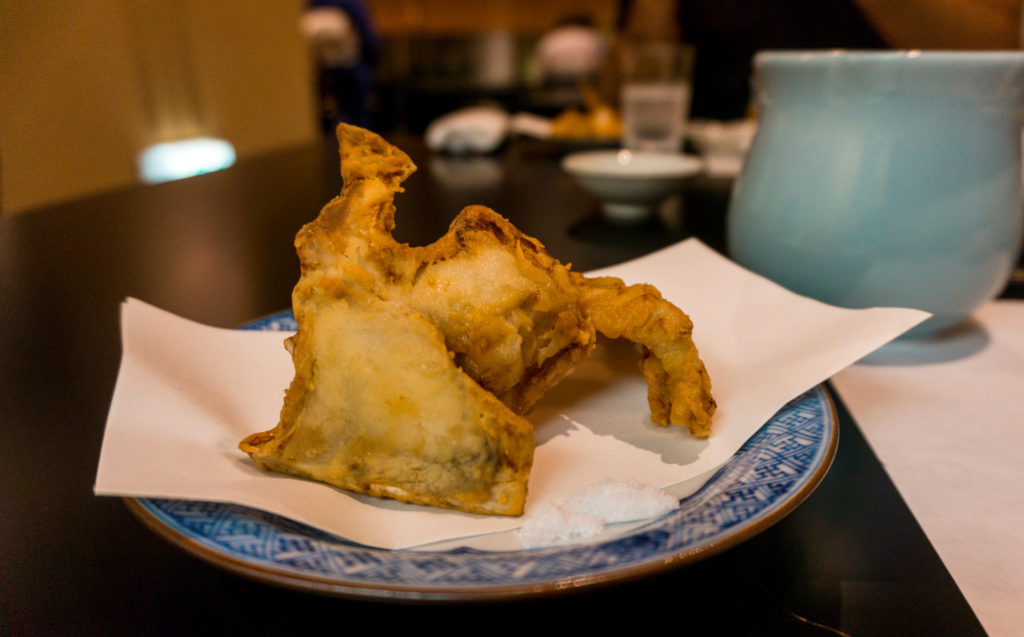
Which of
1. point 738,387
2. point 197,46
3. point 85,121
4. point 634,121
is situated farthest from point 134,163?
point 738,387

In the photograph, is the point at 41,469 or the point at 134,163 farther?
the point at 134,163

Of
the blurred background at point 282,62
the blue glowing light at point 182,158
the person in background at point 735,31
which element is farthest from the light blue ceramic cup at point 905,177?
Result: the blue glowing light at point 182,158

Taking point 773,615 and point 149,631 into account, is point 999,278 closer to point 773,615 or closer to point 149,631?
point 773,615

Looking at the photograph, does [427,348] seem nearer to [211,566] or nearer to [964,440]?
[211,566]

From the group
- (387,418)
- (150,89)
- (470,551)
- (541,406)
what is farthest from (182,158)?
(470,551)

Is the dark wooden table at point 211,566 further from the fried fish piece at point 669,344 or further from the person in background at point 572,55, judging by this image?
the person in background at point 572,55

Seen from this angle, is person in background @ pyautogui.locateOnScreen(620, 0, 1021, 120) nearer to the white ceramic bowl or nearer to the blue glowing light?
the white ceramic bowl

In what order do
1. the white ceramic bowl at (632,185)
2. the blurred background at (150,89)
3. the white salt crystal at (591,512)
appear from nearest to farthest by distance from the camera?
the white salt crystal at (591,512)
the white ceramic bowl at (632,185)
the blurred background at (150,89)
